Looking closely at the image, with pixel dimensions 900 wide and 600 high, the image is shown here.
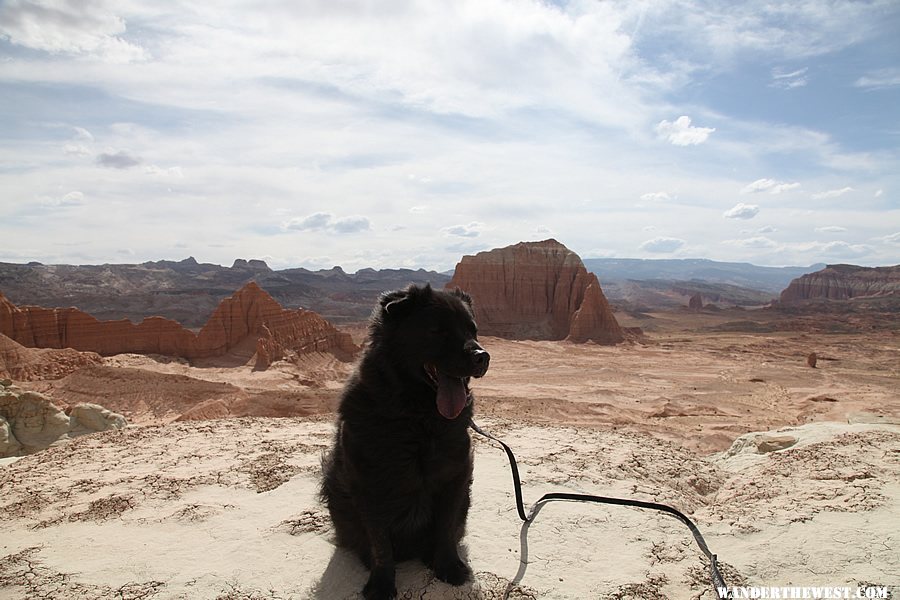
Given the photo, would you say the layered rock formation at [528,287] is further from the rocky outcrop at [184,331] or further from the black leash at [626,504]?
the black leash at [626,504]

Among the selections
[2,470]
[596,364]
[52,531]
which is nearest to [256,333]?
[596,364]

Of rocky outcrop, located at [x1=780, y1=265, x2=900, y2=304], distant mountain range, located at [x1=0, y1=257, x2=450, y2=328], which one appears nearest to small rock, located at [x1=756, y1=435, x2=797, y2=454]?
distant mountain range, located at [x1=0, y1=257, x2=450, y2=328]

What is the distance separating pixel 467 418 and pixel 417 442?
15.3 inches

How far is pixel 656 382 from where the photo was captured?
2772 cm

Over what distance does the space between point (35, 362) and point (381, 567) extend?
2416 centimetres

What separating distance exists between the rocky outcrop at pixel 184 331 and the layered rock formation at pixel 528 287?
79.2ft

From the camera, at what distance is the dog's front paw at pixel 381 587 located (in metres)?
3.17

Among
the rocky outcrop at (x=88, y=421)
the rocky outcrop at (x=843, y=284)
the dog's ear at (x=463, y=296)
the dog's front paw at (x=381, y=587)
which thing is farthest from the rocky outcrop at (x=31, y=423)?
the rocky outcrop at (x=843, y=284)

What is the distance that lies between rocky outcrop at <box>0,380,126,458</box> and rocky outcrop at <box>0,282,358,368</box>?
51.9ft

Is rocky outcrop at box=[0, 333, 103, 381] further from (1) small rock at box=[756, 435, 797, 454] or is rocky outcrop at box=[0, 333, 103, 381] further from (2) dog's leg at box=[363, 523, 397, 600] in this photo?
(1) small rock at box=[756, 435, 797, 454]

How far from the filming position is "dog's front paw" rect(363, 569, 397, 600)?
3174mm

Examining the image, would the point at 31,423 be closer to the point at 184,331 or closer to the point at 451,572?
the point at 451,572

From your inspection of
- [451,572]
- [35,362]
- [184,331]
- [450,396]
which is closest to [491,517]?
[451,572]

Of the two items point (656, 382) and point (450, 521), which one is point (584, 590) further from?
point (656, 382)
